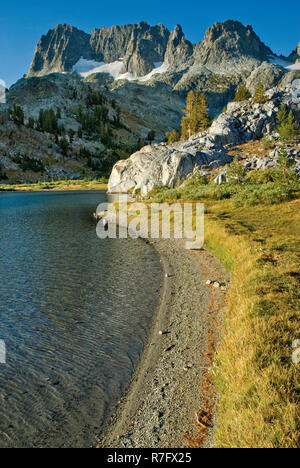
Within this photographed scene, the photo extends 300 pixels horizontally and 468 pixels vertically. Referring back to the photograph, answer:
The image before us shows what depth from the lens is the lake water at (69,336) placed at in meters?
6.63

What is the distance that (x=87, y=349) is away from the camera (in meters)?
9.54

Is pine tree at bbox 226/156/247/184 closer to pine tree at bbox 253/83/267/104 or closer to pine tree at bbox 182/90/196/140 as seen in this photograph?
pine tree at bbox 253/83/267/104

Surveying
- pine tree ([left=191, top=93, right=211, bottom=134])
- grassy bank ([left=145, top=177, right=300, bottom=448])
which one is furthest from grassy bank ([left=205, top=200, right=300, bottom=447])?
pine tree ([left=191, top=93, right=211, bottom=134])

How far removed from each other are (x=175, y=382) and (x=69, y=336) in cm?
478

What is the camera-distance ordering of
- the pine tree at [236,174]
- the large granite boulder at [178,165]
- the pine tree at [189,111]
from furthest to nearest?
the pine tree at [189,111] → the large granite boulder at [178,165] → the pine tree at [236,174]

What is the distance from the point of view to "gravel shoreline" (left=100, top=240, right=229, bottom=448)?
5.96m

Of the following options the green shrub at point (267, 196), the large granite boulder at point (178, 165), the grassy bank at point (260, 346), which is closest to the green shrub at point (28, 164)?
the large granite boulder at point (178, 165)

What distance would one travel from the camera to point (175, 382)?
301 inches

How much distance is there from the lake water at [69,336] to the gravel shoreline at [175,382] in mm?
463

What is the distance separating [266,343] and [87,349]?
234 inches

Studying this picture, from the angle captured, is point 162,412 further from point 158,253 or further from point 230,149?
point 230,149

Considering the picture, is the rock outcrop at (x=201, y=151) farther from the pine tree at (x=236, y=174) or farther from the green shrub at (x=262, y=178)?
the green shrub at (x=262, y=178)

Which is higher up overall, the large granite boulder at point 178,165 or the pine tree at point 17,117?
the pine tree at point 17,117

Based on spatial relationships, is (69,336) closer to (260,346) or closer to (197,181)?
(260,346)
